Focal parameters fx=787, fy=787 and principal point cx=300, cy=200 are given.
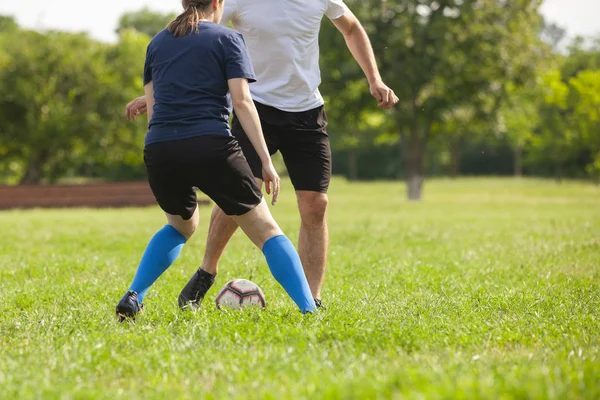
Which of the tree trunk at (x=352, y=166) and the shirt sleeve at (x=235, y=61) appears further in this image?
the tree trunk at (x=352, y=166)

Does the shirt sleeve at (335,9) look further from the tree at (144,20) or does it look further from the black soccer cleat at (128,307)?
the tree at (144,20)

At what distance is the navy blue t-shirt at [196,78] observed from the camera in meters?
4.44

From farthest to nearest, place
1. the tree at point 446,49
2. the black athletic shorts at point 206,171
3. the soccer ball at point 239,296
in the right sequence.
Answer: the tree at point 446,49, the soccer ball at point 239,296, the black athletic shorts at point 206,171

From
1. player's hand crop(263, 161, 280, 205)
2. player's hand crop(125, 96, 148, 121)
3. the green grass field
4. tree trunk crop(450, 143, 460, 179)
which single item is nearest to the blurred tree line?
tree trunk crop(450, 143, 460, 179)

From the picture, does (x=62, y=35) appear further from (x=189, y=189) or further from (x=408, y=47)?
(x=189, y=189)

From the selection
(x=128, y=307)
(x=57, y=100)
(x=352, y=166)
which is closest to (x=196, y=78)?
(x=128, y=307)

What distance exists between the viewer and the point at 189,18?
4500mm

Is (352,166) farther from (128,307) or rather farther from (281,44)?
(128,307)

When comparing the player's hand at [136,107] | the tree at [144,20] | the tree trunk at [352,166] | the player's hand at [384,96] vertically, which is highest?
the tree at [144,20]

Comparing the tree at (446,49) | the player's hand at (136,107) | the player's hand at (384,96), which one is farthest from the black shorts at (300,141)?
the tree at (446,49)

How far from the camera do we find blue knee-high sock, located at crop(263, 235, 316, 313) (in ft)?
15.4

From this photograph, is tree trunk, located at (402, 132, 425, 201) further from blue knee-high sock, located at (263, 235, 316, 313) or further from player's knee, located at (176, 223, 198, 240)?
blue knee-high sock, located at (263, 235, 316, 313)

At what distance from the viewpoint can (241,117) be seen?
14.9 feet

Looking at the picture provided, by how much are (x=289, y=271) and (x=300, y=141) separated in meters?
1.14
